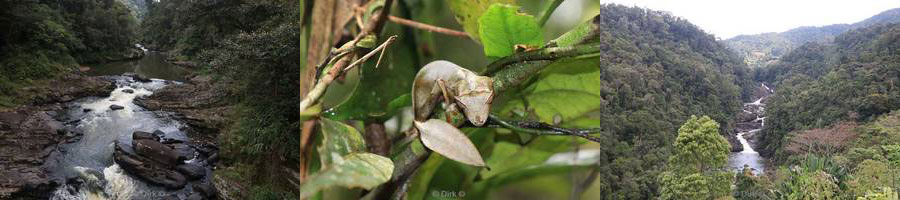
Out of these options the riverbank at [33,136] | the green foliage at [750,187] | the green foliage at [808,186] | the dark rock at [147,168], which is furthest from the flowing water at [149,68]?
the green foliage at [808,186]

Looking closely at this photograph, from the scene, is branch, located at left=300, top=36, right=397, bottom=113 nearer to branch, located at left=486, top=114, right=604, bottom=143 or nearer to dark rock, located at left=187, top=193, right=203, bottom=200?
branch, located at left=486, top=114, right=604, bottom=143

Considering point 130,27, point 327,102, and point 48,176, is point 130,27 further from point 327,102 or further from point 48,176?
point 327,102

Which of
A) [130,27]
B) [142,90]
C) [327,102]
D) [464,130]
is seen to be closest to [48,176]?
[142,90]

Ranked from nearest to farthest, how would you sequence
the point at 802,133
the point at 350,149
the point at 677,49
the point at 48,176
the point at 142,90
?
the point at 350,149, the point at 48,176, the point at 142,90, the point at 802,133, the point at 677,49

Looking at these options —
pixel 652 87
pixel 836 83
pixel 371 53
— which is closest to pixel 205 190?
pixel 371 53

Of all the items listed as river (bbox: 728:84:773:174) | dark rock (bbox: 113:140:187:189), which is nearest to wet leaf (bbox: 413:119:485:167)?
dark rock (bbox: 113:140:187:189)
